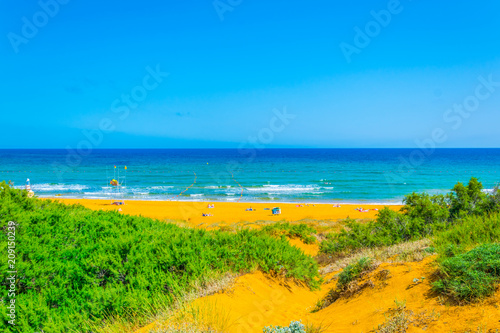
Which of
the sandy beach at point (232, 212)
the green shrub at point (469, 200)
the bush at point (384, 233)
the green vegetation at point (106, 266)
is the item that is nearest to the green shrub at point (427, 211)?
the bush at point (384, 233)

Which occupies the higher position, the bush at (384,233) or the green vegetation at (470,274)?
the green vegetation at (470,274)

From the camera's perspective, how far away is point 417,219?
10281 millimetres

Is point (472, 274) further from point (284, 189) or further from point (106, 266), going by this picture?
point (284, 189)

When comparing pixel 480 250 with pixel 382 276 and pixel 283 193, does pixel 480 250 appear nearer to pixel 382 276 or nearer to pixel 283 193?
pixel 382 276

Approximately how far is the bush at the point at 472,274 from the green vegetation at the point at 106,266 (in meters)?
2.86

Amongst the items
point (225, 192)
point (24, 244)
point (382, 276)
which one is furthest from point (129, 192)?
point (382, 276)

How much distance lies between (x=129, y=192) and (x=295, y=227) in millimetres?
35255

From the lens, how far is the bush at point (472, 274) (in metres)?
3.88

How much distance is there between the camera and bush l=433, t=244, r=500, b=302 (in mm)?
3881

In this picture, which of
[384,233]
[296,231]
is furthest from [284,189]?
[384,233]

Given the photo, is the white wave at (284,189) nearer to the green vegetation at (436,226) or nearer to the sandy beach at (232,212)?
the sandy beach at (232,212)

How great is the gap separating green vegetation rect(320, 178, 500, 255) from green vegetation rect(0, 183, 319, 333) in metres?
4.06

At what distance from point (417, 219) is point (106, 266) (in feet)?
32.2

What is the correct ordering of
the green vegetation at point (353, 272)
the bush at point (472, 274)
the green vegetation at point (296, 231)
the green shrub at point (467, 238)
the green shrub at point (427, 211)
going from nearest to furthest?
the bush at point (472, 274) → the green shrub at point (467, 238) → the green vegetation at point (353, 272) → the green shrub at point (427, 211) → the green vegetation at point (296, 231)
